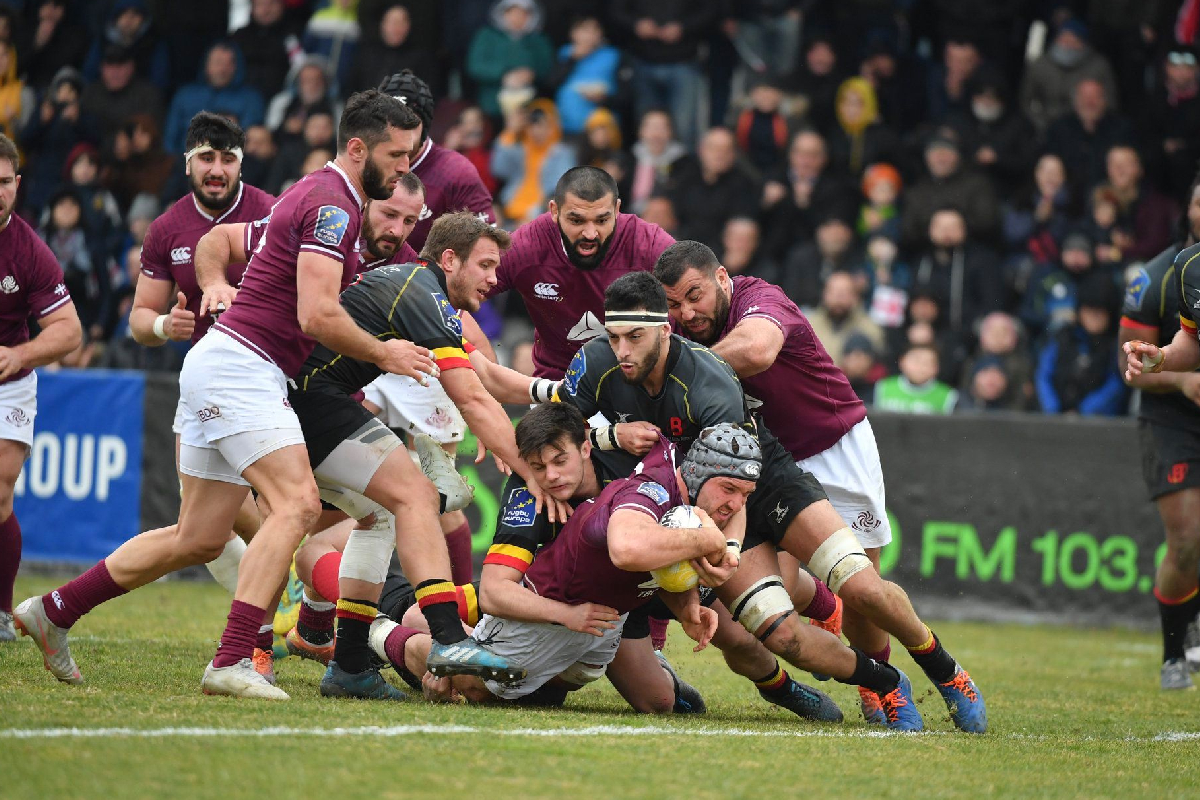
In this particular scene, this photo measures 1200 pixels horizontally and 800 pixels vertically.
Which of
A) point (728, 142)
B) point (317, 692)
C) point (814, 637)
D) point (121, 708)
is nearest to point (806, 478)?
point (814, 637)

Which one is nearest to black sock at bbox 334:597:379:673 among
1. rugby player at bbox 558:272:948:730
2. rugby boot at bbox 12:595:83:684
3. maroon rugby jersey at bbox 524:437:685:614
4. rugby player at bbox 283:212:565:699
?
rugby player at bbox 283:212:565:699

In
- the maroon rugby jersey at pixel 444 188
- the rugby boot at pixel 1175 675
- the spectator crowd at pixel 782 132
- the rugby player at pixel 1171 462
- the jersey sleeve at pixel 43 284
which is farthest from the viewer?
the spectator crowd at pixel 782 132

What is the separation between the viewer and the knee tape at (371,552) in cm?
760

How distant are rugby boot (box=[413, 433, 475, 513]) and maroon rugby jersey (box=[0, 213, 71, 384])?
214 cm

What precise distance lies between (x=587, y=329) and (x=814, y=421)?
58.3 inches

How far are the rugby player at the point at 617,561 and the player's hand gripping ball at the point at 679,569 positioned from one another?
0.04 m

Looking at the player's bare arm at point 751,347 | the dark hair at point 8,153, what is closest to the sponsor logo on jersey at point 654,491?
the player's bare arm at point 751,347

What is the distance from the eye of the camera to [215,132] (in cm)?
877

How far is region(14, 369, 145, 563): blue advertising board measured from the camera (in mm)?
13672

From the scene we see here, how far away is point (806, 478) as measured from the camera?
7.47 metres

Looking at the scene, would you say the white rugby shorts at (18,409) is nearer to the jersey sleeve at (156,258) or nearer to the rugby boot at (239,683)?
the jersey sleeve at (156,258)

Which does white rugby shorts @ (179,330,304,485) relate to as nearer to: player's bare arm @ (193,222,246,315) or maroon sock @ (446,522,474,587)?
player's bare arm @ (193,222,246,315)

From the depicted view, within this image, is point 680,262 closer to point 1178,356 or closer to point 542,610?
point 542,610

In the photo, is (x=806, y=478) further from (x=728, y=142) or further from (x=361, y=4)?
(x=361, y=4)
